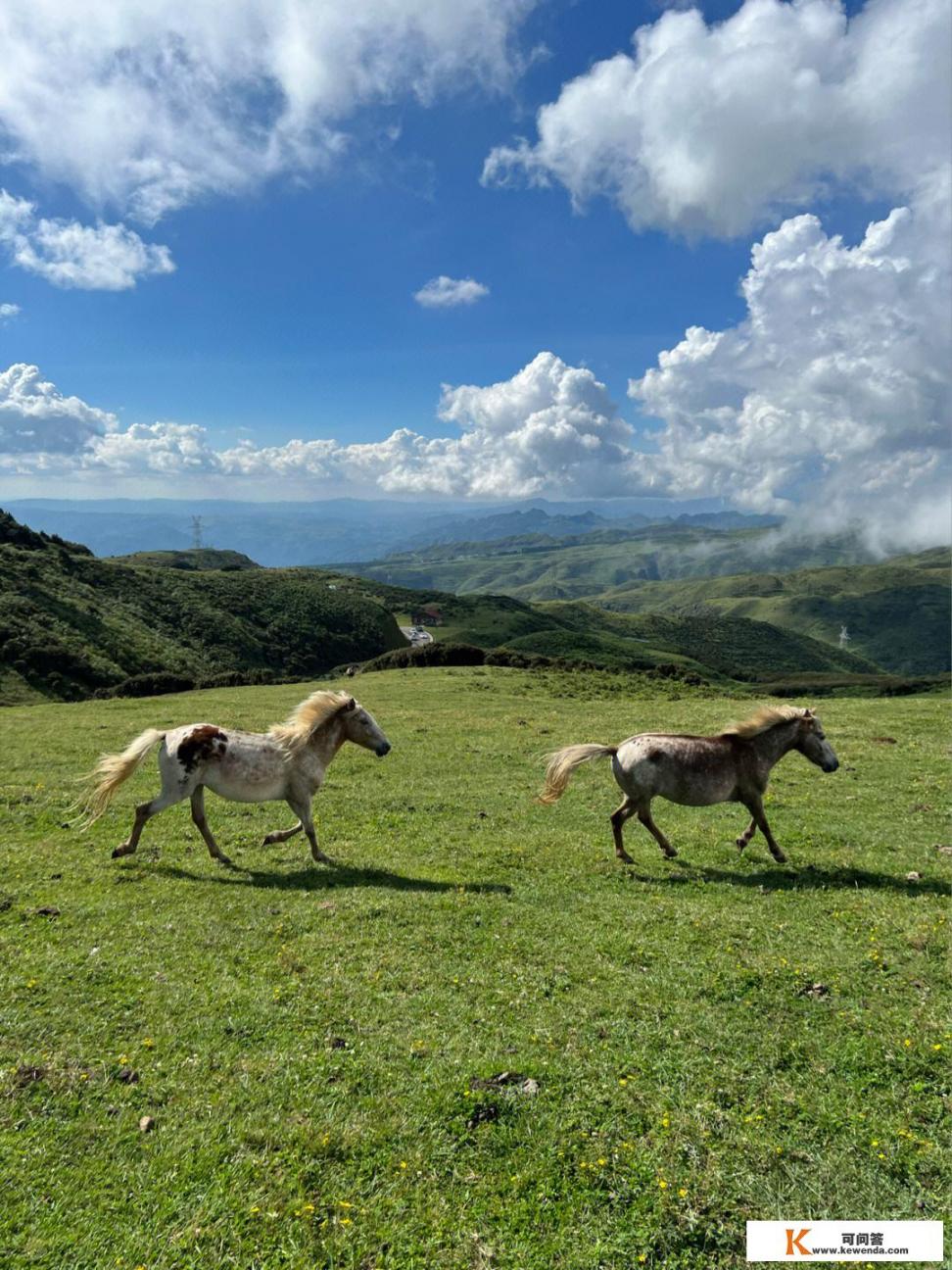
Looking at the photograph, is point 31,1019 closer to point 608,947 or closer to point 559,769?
point 608,947

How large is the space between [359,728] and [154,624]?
94210 mm

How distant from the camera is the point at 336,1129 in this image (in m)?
5.94

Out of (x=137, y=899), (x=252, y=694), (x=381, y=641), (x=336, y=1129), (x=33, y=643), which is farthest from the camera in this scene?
(x=381, y=641)

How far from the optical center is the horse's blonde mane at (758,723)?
13773 millimetres

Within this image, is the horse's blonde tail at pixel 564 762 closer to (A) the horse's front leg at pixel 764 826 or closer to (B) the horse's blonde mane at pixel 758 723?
(B) the horse's blonde mane at pixel 758 723

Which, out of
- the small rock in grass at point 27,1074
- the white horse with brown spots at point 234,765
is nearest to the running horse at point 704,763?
the white horse with brown spots at point 234,765

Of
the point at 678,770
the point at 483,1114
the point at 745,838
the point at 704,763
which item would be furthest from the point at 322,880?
the point at 745,838

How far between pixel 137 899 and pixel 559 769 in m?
8.55

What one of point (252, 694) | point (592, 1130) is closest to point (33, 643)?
point (252, 694)

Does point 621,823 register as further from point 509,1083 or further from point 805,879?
point 509,1083

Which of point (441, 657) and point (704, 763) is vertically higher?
point (704, 763)

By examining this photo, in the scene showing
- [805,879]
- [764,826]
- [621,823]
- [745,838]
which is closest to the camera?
[805,879]

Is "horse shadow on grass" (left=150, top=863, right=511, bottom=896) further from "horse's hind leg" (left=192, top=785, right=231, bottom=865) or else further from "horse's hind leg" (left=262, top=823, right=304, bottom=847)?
"horse's hind leg" (left=262, top=823, right=304, bottom=847)

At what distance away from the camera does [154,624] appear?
96000 millimetres
